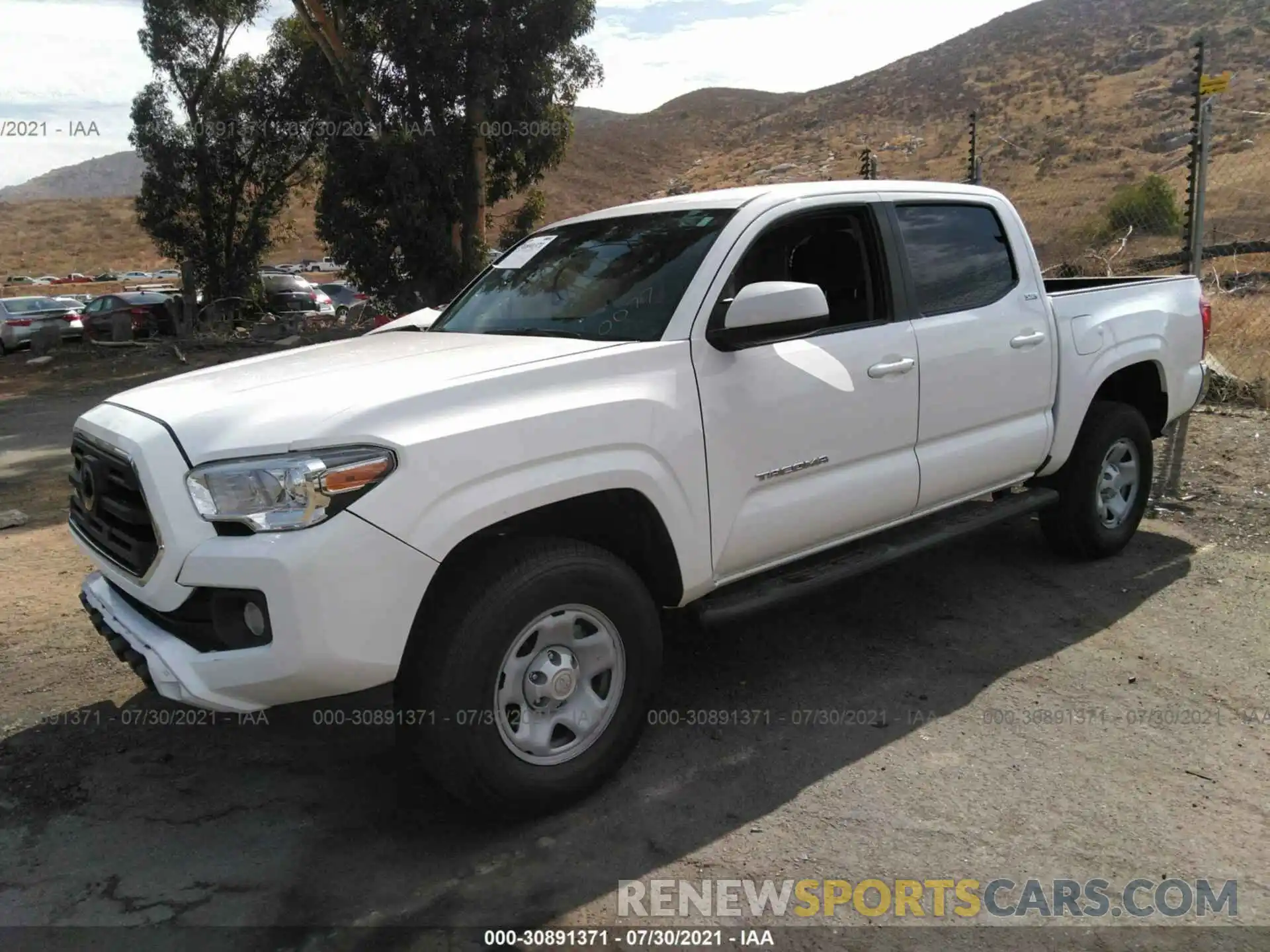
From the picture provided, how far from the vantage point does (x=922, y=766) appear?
3.52m

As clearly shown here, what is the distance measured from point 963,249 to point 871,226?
0.62 meters

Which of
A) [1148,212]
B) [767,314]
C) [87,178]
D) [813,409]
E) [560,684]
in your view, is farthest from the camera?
[87,178]

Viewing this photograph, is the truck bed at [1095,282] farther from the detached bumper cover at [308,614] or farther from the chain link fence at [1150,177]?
the detached bumper cover at [308,614]

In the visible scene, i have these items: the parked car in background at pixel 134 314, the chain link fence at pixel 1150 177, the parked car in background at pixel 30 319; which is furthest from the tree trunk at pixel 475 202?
the parked car in background at pixel 30 319

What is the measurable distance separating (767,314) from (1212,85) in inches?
260

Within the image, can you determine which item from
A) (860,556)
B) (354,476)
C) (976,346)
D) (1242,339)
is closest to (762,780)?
(860,556)

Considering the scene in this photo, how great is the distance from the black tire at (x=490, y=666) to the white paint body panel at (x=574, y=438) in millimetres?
136

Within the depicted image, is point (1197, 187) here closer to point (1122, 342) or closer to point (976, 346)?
point (1122, 342)

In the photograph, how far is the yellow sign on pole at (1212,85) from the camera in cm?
Result: 789

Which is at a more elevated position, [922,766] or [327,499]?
[327,499]

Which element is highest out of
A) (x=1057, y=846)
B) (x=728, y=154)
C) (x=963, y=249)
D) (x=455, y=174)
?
(x=728, y=154)

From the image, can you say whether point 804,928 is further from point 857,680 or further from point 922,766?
point 857,680

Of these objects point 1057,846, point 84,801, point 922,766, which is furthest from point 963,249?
point 84,801

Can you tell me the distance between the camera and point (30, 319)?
20.6 meters
